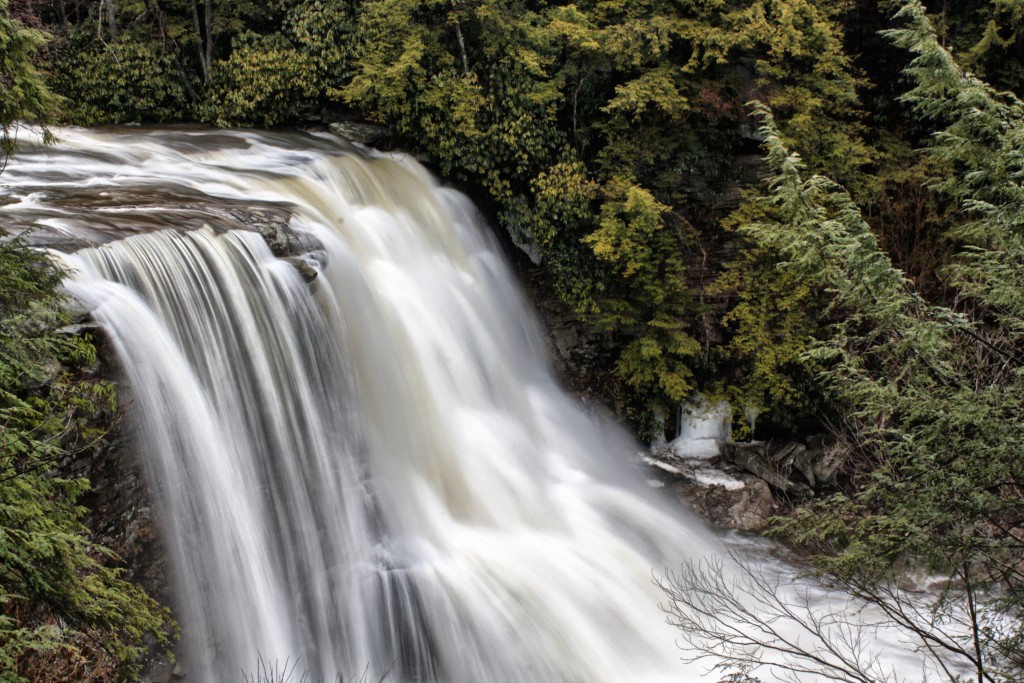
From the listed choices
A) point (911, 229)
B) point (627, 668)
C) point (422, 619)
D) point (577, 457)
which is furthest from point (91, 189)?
point (911, 229)

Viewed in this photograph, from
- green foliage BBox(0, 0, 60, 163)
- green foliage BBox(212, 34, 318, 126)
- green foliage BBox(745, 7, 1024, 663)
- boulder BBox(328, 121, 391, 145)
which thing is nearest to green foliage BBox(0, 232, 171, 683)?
green foliage BBox(0, 0, 60, 163)

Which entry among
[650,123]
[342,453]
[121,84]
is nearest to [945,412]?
[342,453]

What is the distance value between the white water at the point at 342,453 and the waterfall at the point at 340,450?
3 centimetres

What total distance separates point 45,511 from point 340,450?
3685mm

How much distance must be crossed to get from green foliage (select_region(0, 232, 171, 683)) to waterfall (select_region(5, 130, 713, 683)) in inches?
27.2

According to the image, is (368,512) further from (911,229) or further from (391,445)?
(911,229)

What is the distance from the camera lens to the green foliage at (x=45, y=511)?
4.41m

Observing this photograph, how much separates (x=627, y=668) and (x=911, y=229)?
8923 mm

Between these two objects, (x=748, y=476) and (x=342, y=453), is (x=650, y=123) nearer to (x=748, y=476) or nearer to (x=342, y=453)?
(x=748, y=476)

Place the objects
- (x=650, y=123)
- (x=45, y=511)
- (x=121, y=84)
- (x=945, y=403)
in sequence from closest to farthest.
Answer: (x=45, y=511) < (x=945, y=403) < (x=650, y=123) < (x=121, y=84)

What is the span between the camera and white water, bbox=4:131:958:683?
7121 millimetres

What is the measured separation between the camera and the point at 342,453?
851cm

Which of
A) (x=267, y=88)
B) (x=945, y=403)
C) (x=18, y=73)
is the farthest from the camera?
(x=267, y=88)

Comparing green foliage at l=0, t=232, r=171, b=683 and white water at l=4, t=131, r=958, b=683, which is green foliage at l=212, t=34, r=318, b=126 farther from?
green foliage at l=0, t=232, r=171, b=683
